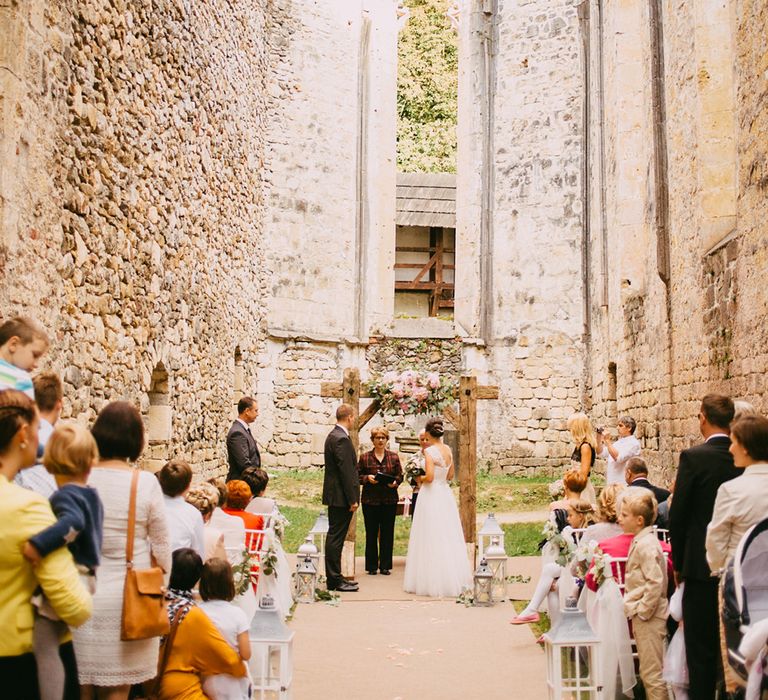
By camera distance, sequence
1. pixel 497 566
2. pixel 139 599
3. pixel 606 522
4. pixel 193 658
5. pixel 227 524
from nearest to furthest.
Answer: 1. pixel 139 599
2. pixel 193 658
3. pixel 606 522
4. pixel 227 524
5. pixel 497 566

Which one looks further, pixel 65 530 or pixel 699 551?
pixel 699 551

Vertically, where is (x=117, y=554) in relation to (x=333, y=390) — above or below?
below

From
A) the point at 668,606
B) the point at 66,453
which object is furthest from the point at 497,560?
the point at 66,453

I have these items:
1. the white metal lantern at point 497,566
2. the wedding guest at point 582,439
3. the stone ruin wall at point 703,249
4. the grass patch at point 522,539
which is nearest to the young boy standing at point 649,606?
the stone ruin wall at point 703,249

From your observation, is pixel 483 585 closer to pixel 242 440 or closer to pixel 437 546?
pixel 437 546

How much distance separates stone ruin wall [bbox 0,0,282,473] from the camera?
5379 mm

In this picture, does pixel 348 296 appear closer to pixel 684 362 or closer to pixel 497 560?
pixel 684 362

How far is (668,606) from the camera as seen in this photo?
14.1ft

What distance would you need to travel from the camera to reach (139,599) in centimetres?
321

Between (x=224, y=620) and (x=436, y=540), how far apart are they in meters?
4.48

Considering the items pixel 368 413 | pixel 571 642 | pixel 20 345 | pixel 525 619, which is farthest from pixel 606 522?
pixel 368 413

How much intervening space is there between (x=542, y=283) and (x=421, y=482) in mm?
9631

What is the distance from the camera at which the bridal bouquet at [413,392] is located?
9.16 m

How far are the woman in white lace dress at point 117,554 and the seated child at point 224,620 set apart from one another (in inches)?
13.7
